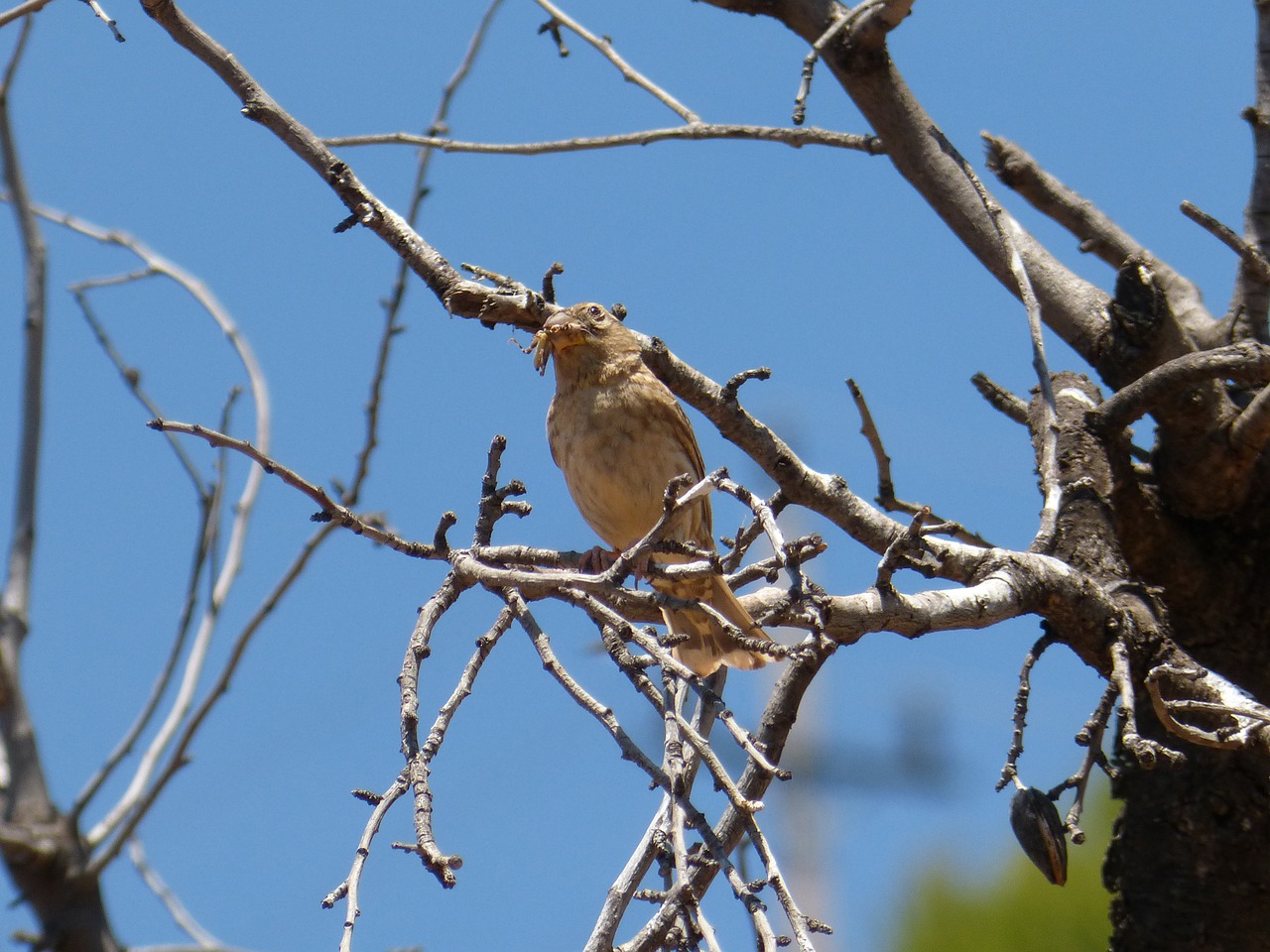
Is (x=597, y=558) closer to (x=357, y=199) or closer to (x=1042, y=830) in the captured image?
(x=357, y=199)

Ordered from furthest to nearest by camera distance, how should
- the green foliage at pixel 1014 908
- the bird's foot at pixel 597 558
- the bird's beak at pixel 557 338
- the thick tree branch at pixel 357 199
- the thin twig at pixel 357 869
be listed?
the green foliage at pixel 1014 908 → the bird's foot at pixel 597 558 → the bird's beak at pixel 557 338 → the thick tree branch at pixel 357 199 → the thin twig at pixel 357 869

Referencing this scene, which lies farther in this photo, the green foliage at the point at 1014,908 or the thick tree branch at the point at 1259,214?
the green foliage at the point at 1014,908

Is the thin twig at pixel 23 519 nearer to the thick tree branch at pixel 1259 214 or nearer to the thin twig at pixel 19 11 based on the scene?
the thin twig at pixel 19 11

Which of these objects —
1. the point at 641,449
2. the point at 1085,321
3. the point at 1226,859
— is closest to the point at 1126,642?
the point at 1226,859

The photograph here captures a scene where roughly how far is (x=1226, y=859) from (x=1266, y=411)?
1153 millimetres

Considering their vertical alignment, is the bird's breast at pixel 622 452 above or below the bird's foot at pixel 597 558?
above

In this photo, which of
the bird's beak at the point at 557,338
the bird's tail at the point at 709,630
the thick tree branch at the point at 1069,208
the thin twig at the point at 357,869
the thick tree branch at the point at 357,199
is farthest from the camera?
the thick tree branch at the point at 1069,208

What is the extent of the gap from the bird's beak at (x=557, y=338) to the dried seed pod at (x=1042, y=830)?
1722 mm

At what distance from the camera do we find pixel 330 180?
3062 mm

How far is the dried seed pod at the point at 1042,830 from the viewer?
9.43 feet

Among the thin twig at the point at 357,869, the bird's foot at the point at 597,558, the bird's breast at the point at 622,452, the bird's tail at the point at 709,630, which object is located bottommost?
the thin twig at the point at 357,869

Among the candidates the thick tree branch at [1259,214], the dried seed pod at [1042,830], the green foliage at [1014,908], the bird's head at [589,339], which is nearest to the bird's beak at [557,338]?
the bird's head at [589,339]

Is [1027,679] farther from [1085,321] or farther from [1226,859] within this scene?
[1085,321]

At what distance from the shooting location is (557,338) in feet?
15.6
